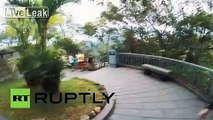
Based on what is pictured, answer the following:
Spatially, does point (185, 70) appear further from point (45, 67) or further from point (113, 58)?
point (113, 58)

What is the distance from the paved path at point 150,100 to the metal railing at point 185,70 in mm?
295

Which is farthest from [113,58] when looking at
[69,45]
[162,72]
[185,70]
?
[185,70]

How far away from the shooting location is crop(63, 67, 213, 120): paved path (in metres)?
5.80

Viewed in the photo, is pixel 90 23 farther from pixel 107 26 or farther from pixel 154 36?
pixel 154 36

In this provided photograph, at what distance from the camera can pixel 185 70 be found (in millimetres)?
8164

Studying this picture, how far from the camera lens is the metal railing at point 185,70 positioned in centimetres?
673

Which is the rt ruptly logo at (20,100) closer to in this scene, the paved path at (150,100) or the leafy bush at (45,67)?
the leafy bush at (45,67)

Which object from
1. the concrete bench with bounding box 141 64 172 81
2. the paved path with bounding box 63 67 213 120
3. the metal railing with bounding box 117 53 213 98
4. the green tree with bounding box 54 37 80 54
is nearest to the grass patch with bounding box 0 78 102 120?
the paved path with bounding box 63 67 213 120

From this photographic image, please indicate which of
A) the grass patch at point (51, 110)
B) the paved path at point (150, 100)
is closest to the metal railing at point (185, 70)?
the paved path at point (150, 100)

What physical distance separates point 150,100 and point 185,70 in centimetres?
184

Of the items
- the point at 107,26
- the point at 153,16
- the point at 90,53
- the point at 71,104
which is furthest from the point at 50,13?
Answer: the point at 90,53

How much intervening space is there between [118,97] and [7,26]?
3522 millimetres

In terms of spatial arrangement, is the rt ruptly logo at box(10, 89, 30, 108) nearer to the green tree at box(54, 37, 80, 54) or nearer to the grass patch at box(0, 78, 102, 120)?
the grass patch at box(0, 78, 102, 120)

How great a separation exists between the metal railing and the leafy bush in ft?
10.9
